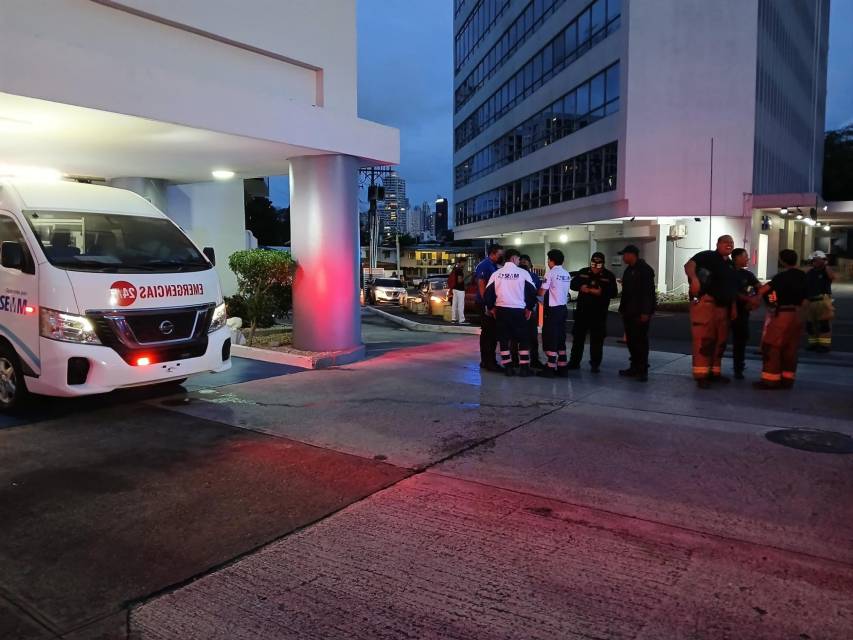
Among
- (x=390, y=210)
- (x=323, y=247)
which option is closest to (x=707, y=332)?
(x=323, y=247)

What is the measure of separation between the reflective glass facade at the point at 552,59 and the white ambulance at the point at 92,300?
77.0ft

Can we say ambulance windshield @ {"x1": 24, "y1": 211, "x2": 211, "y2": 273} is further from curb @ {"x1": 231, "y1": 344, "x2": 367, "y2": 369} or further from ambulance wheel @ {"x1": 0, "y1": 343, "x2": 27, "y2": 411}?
curb @ {"x1": 231, "y1": 344, "x2": 367, "y2": 369}

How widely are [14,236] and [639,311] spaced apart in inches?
298

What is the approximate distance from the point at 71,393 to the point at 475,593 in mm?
4865

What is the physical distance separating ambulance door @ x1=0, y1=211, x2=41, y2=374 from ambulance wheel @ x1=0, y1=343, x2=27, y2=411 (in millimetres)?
144

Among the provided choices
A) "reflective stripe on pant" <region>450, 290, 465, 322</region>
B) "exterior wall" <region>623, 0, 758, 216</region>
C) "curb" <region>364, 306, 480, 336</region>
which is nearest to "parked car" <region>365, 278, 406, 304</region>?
"exterior wall" <region>623, 0, 758, 216</region>

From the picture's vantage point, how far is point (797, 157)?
35.7 metres

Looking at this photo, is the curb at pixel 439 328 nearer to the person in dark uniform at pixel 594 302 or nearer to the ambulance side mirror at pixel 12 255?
the person in dark uniform at pixel 594 302

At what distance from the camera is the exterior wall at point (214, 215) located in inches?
557

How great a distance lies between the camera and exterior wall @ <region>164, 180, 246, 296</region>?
14148 mm

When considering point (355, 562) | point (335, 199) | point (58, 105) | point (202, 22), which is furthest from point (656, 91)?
point (355, 562)

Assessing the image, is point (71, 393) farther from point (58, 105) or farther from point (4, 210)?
point (58, 105)

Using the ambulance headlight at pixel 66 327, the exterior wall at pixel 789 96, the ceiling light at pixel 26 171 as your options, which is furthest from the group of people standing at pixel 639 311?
the exterior wall at pixel 789 96

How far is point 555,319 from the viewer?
9.52 metres
